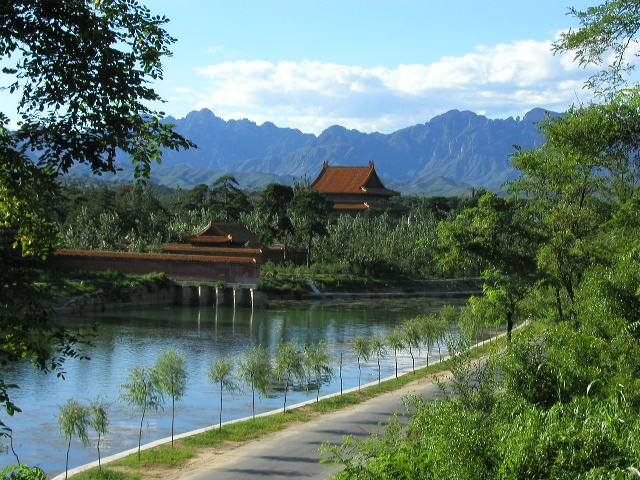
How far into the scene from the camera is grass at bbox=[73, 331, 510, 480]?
12430 millimetres

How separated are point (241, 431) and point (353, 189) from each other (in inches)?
2548

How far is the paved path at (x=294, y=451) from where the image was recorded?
38.0 ft

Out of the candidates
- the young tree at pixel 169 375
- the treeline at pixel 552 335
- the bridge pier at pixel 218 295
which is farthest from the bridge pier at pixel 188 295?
the young tree at pixel 169 375

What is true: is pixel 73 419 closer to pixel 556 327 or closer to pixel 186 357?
pixel 556 327

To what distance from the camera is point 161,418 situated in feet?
55.0

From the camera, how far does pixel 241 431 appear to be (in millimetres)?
14320

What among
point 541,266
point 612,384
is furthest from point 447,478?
point 541,266

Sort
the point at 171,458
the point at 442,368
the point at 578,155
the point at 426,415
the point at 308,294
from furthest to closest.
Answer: the point at 308,294 < the point at 442,368 < the point at 578,155 < the point at 171,458 < the point at 426,415

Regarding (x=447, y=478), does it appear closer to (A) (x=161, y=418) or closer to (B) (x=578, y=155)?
(B) (x=578, y=155)

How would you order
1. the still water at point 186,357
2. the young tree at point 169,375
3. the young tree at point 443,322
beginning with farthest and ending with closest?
the young tree at point 443,322 < the still water at point 186,357 < the young tree at point 169,375

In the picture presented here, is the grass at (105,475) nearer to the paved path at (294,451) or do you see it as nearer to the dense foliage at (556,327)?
the paved path at (294,451)

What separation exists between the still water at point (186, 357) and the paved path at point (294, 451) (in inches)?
98.2

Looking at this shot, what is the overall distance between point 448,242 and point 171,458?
23.0 feet

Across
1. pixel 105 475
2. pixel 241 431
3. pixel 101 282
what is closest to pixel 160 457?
pixel 105 475
